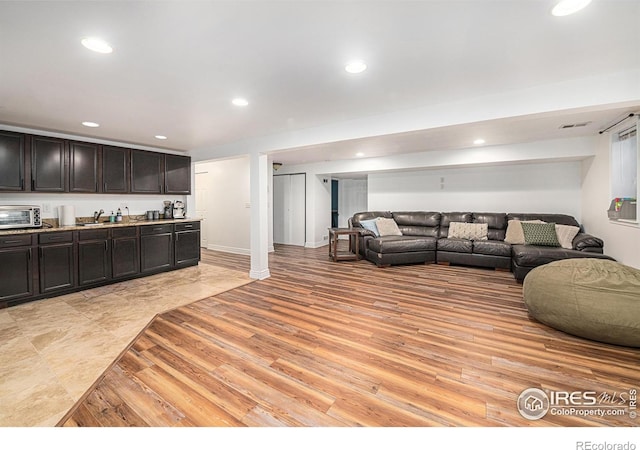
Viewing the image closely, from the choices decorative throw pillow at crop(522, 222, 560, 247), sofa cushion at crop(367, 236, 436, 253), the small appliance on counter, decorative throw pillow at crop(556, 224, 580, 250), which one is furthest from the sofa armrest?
the small appliance on counter

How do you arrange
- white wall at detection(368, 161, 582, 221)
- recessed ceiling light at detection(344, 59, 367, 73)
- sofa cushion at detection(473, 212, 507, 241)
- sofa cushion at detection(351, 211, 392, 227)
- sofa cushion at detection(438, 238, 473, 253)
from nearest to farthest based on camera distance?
recessed ceiling light at detection(344, 59, 367, 73), sofa cushion at detection(438, 238, 473, 253), white wall at detection(368, 161, 582, 221), sofa cushion at detection(473, 212, 507, 241), sofa cushion at detection(351, 211, 392, 227)

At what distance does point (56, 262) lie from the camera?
12.2 feet

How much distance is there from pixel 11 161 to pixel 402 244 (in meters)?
5.93

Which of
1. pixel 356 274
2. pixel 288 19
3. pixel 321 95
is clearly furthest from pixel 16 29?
pixel 356 274

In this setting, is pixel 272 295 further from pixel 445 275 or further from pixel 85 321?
pixel 445 275

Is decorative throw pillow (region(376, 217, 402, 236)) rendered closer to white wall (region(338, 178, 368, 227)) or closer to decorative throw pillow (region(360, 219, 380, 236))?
decorative throw pillow (region(360, 219, 380, 236))

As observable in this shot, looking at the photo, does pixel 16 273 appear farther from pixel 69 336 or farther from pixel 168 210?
pixel 168 210

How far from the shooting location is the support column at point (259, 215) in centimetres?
462

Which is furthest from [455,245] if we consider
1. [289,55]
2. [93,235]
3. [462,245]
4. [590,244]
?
[93,235]

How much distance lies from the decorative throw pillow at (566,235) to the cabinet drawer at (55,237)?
7.49 metres

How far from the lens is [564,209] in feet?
17.7

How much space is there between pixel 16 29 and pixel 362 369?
3225 millimetres

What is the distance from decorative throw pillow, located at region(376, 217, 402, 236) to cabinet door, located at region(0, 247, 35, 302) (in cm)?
560

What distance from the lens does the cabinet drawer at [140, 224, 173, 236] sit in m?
4.67
